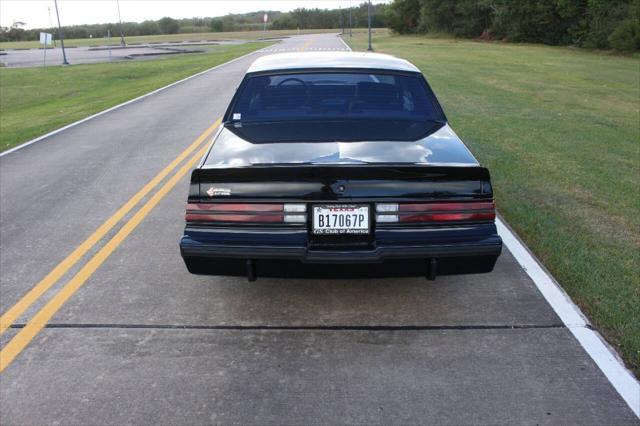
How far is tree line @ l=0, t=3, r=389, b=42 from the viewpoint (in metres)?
115

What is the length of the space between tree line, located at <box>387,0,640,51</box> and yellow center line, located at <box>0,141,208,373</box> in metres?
35.9

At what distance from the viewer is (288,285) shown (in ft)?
15.1

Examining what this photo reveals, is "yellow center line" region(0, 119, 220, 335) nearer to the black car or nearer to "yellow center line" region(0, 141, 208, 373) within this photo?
"yellow center line" region(0, 141, 208, 373)

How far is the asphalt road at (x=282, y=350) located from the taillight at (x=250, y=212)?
75 cm

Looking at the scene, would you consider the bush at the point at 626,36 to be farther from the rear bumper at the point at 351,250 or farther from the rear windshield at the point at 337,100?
the rear bumper at the point at 351,250

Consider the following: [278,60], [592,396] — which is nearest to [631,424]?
[592,396]

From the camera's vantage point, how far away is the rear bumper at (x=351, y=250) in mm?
3580

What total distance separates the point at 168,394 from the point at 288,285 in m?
1.56

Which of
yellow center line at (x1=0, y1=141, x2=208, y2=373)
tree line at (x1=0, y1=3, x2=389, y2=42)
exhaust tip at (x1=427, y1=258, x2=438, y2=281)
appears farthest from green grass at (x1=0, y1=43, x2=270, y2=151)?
tree line at (x1=0, y1=3, x2=389, y2=42)

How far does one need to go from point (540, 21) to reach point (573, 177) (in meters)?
→ 44.9

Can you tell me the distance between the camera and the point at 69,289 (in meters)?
4.55

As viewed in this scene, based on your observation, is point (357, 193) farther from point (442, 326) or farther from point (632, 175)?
point (632, 175)

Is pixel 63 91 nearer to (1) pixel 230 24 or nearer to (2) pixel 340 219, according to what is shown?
(2) pixel 340 219

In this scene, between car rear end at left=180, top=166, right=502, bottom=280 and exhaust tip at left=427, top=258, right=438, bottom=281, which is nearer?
car rear end at left=180, top=166, right=502, bottom=280
